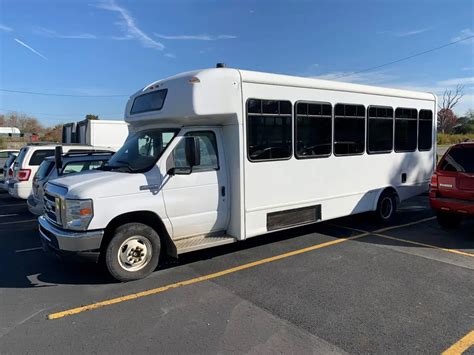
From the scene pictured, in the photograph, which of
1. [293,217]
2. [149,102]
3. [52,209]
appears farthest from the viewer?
[293,217]

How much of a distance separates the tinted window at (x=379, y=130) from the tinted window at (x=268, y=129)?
7.89 ft

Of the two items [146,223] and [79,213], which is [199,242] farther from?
[79,213]

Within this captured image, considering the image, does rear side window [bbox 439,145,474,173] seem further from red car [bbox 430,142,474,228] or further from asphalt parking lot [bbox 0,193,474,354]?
asphalt parking lot [bbox 0,193,474,354]

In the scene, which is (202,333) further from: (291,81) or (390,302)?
(291,81)

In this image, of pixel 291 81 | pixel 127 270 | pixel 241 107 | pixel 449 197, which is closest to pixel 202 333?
pixel 127 270

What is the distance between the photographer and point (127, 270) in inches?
214

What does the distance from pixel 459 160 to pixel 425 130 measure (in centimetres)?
207

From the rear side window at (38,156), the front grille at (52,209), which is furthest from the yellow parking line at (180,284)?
the rear side window at (38,156)

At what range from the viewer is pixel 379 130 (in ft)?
27.8

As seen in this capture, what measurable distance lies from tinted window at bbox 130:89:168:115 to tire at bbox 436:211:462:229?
5.98 meters

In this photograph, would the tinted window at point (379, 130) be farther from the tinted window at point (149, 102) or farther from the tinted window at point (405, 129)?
the tinted window at point (149, 102)

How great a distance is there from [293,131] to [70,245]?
3.94m

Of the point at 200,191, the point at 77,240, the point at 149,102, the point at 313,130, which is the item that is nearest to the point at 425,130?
the point at 313,130

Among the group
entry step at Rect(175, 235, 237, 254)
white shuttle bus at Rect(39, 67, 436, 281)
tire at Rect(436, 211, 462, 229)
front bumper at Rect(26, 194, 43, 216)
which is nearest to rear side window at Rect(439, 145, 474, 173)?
tire at Rect(436, 211, 462, 229)
